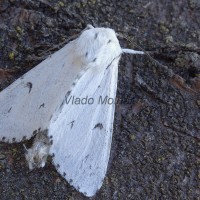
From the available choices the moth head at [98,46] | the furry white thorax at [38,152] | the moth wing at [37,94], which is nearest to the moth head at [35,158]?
the furry white thorax at [38,152]

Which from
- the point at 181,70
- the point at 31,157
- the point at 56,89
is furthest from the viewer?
the point at 56,89

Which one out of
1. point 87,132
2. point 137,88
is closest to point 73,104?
point 87,132

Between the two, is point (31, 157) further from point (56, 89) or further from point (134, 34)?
point (134, 34)

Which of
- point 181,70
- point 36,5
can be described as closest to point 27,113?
point 36,5

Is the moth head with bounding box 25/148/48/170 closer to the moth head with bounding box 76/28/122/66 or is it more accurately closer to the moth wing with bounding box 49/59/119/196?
the moth wing with bounding box 49/59/119/196

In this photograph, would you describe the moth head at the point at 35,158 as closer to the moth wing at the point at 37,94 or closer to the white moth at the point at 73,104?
the white moth at the point at 73,104

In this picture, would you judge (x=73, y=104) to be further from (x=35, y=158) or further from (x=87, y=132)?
(x=35, y=158)
